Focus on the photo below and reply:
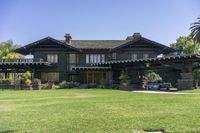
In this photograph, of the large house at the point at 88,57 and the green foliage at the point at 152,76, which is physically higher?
the large house at the point at 88,57

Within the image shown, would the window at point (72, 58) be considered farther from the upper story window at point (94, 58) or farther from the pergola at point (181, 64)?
the pergola at point (181, 64)

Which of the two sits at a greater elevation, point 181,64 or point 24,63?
point 24,63

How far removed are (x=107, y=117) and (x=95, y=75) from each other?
107 ft

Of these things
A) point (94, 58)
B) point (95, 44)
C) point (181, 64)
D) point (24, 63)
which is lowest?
point (181, 64)

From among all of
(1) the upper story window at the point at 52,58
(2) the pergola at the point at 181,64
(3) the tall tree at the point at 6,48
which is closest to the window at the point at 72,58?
(1) the upper story window at the point at 52,58

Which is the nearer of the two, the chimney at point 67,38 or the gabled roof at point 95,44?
the gabled roof at point 95,44

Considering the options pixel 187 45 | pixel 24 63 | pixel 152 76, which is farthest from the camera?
pixel 187 45

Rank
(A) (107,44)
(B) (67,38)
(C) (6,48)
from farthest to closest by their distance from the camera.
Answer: (C) (6,48)
(A) (107,44)
(B) (67,38)

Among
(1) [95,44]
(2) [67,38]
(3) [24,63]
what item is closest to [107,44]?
(1) [95,44]

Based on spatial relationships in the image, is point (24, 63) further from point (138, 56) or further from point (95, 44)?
point (138, 56)

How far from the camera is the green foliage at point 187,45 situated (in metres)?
57.9

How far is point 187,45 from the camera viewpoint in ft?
196

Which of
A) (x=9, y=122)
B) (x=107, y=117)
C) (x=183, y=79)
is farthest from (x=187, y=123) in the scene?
Answer: (x=183, y=79)

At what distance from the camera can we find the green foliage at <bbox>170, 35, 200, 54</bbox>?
57938 millimetres
